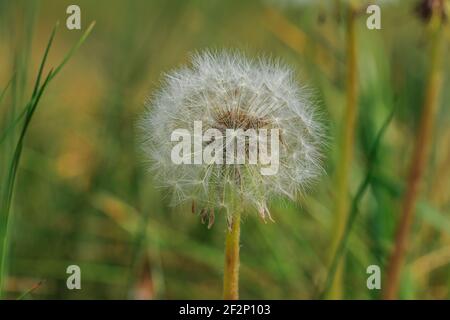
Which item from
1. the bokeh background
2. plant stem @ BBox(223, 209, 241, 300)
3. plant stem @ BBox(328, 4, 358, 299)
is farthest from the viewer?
the bokeh background

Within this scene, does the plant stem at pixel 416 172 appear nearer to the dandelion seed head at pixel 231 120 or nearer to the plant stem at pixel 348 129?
the plant stem at pixel 348 129

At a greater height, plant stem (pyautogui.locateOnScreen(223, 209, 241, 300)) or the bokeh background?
the bokeh background

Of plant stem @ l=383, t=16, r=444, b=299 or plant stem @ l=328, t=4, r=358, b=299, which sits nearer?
plant stem @ l=328, t=4, r=358, b=299

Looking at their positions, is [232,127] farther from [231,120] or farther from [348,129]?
[348,129]

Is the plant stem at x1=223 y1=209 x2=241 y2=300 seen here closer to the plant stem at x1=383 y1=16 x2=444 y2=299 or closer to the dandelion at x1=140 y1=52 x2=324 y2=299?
the dandelion at x1=140 y1=52 x2=324 y2=299

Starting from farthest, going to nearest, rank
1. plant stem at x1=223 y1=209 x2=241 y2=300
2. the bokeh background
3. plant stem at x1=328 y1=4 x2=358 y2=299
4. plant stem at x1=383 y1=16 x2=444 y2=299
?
the bokeh background → plant stem at x1=383 y1=16 x2=444 y2=299 → plant stem at x1=328 y1=4 x2=358 y2=299 → plant stem at x1=223 y1=209 x2=241 y2=300

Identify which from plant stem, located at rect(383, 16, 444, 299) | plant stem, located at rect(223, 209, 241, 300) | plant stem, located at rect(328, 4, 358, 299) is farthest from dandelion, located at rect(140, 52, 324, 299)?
plant stem, located at rect(383, 16, 444, 299)

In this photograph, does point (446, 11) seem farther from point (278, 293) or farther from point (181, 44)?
point (181, 44)
